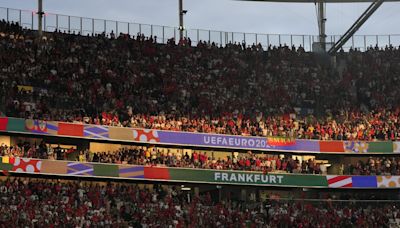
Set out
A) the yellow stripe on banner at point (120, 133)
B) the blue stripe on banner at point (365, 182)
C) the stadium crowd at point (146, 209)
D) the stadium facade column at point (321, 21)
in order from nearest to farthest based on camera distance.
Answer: the stadium crowd at point (146, 209) → the yellow stripe on banner at point (120, 133) → the blue stripe on banner at point (365, 182) → the stadium facade column at point (321, 21)

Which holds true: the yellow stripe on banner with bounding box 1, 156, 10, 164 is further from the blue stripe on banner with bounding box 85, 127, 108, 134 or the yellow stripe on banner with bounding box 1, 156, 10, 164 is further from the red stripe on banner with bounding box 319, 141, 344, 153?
the red stripe on banner with bounding box 319, 141, 344, 153

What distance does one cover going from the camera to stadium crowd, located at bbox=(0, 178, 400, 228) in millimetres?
38906

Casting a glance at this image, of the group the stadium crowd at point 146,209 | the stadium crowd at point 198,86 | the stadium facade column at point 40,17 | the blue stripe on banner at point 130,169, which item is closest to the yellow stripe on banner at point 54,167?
the stadium crowd at point 146,209

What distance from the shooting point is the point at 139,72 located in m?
53.1

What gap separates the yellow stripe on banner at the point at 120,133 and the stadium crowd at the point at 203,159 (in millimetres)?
920

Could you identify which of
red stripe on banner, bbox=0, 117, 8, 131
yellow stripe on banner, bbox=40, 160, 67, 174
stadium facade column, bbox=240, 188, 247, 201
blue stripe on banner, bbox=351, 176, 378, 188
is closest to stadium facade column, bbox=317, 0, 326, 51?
blue stripe on banner, bbox=351, 176, 378, 188

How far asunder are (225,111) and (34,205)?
17037 mm

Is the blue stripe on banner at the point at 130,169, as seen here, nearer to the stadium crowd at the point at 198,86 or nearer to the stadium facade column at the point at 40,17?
the stadium crowd at the point at 198,86

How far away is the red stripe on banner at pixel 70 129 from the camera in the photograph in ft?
148

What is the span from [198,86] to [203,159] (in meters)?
6.51

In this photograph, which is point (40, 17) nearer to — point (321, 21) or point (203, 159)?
point (203, 159)

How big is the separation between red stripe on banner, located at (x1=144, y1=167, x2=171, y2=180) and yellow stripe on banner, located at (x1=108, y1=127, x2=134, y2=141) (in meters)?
2.17

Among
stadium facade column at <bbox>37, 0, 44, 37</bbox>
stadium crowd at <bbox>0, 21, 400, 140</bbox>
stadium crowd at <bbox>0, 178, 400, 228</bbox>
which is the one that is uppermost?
stadium facade column at <bbox>37, 0, 44, 37</bbox>

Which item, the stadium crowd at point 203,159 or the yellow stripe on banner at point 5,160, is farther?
the stadium crowd at point 203,159
